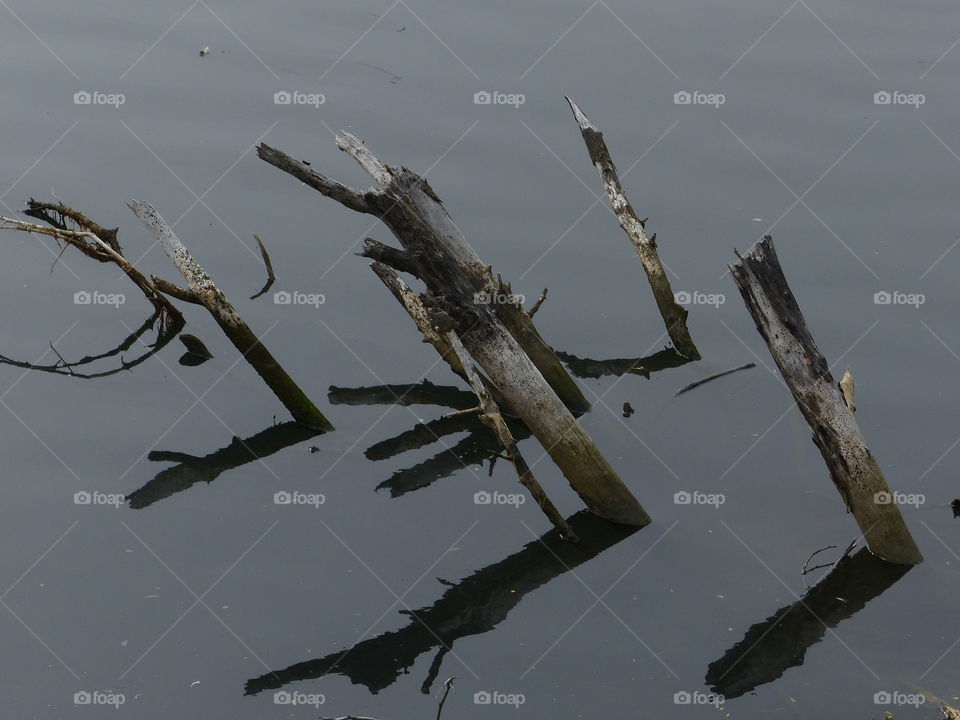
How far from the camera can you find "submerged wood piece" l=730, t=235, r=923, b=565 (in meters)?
7.79

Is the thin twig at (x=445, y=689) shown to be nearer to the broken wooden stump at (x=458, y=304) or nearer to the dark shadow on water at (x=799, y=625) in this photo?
the dark shadow on water at (x=799, y=625)

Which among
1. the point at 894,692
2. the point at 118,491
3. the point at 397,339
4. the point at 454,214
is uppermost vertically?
the point at 454,214

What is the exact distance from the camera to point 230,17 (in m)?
16.6

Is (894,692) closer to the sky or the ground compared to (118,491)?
closer to the ground

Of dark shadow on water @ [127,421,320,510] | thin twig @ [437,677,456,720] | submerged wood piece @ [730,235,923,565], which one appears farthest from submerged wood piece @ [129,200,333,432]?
submerged wood piece @ [730,235,923,565]

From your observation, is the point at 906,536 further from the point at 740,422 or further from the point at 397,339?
the point at 397,339

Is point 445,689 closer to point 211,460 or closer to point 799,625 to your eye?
point 799,625

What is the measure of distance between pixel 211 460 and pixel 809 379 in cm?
510

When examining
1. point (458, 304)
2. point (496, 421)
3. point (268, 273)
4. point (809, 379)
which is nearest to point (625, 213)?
point (458, 304)

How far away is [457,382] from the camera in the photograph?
34.9 ft

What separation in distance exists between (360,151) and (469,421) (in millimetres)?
2754

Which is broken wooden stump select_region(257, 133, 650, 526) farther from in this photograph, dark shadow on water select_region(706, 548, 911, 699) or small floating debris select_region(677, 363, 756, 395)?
small floating debris select_region(677, 363, 756, 395)

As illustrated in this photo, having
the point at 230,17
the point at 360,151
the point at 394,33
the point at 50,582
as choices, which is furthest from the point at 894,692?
the point at 230,17

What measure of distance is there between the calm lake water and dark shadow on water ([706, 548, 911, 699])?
0.08 ft
